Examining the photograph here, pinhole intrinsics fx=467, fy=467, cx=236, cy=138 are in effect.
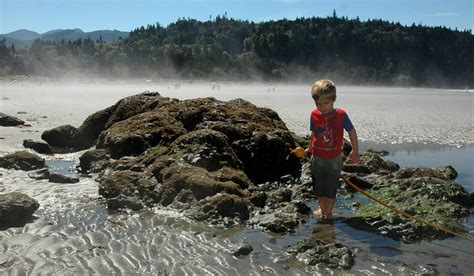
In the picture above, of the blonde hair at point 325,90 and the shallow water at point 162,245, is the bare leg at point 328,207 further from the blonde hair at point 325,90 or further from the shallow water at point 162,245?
the blonde hair at point 325,90

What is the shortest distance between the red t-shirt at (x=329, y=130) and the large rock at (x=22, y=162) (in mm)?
6772

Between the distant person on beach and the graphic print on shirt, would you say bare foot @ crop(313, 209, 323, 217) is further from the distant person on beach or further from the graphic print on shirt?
the graphic print on shirt

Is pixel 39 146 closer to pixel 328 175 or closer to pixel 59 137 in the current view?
pixel 59 137

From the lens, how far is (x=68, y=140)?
14875 mm

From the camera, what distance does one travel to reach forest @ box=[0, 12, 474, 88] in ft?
421

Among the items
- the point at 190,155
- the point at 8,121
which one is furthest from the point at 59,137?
the point at 190,155

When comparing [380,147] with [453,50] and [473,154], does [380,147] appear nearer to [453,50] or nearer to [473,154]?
[473,154]

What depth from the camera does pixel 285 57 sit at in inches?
6821

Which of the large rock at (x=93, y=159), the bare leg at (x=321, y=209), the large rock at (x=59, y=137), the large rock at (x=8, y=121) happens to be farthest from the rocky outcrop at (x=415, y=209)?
the large rock at (x=8, y=121)

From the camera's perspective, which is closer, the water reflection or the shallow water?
the shallow water

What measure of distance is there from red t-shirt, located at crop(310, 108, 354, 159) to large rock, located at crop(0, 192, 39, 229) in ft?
14.9

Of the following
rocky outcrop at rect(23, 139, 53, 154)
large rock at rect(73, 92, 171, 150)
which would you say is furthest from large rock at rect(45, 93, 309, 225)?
rocky outcrop at rect(23, 139, 53, 154)

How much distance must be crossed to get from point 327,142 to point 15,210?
482 centimetres

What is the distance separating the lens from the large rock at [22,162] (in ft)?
34.9
